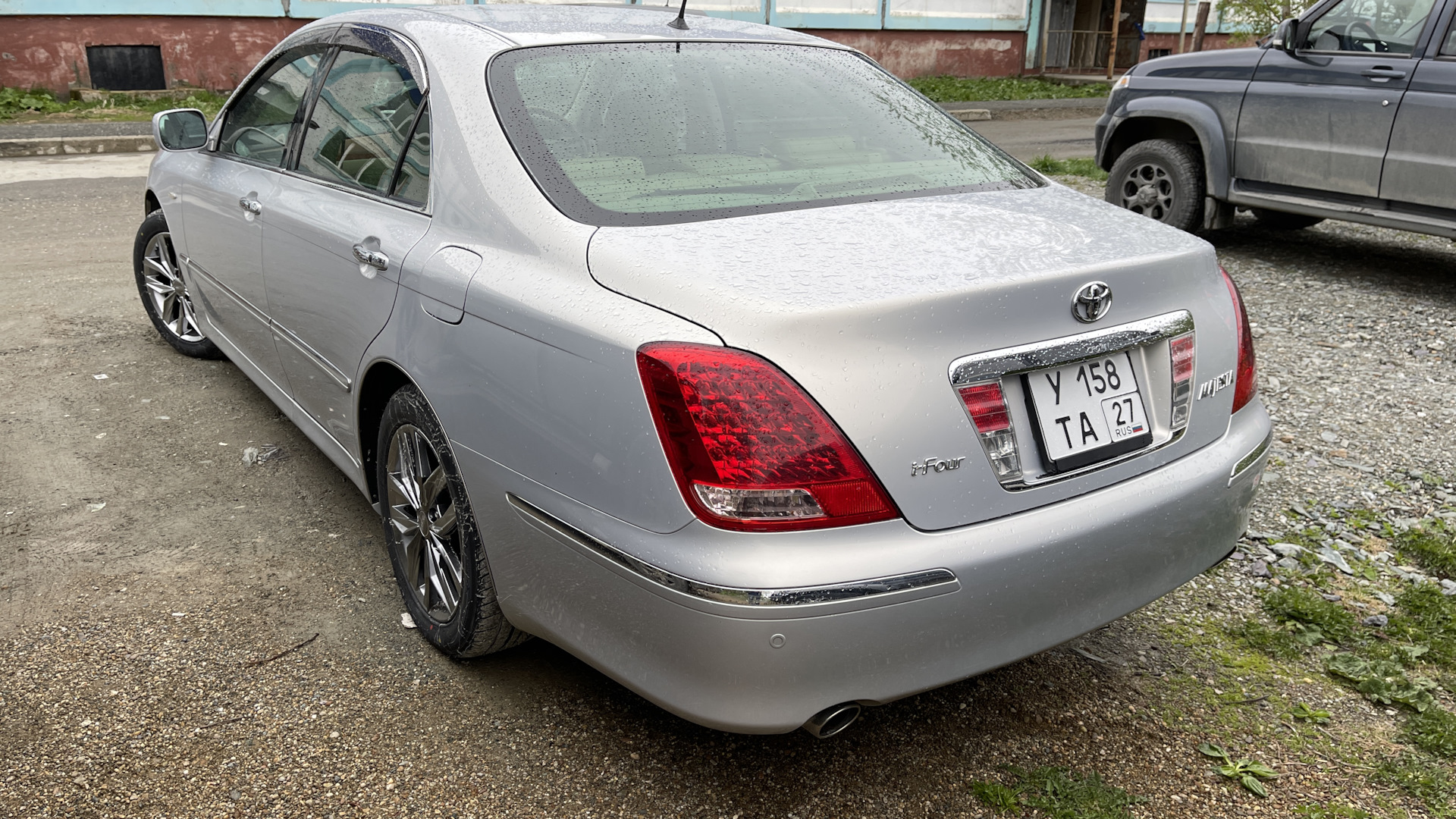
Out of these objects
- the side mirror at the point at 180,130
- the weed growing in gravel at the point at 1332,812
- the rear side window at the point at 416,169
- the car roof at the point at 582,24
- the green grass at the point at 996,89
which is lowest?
the weed growing in gravel at the point at 1332,812

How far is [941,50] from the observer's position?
74.6 ft

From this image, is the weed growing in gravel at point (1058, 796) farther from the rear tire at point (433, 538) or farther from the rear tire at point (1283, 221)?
the rear tire at point (1283, 221)

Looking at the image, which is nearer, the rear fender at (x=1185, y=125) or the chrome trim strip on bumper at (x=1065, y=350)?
the chrome trim strip on bumper at (x=1065, y=350)

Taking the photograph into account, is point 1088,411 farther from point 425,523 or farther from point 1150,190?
point 1150,190

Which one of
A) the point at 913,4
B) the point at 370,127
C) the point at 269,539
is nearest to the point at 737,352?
the point at 370,127

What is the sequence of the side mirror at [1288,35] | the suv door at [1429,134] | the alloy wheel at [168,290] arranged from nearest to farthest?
the alloy wheel at [168,290], the suv door at [1429,134], the side mirror at [1288,35]

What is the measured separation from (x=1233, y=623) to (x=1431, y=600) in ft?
1.98

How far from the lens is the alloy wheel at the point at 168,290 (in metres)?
4.93

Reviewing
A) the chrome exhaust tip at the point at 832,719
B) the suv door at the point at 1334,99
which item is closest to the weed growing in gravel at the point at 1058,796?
the chrome exhaust tip at the point at 832,719

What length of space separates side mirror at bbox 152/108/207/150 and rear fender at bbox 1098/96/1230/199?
583 cm

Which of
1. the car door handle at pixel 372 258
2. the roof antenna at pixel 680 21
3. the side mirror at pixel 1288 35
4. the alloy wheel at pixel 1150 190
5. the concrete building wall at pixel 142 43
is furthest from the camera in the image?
the concrete building wall at pixel 142 43

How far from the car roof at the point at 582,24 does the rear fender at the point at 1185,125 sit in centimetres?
459

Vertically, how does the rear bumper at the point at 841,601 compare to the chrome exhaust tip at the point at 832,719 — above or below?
above

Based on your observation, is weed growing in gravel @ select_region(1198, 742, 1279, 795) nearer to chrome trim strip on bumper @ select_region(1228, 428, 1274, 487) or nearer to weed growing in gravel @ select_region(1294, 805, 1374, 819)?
Result: weed growing in gravel @ select_region(1294, 805, 1374, 819)
